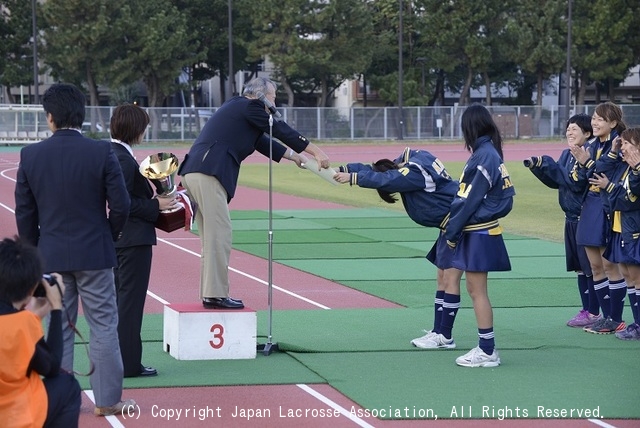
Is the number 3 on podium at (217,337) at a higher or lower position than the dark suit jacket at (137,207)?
lower

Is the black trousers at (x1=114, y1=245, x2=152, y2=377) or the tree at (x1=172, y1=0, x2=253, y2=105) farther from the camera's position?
the tree at (x1=172, y1=0, x2=253, y2=105)

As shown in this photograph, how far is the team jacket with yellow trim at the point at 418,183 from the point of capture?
28.2 feet

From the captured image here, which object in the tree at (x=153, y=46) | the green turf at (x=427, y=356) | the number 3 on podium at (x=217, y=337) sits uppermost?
the tree at (x=153, y=46)

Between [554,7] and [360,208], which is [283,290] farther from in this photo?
[554,7]

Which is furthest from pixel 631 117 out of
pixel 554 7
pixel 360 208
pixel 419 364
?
pixel 419 364

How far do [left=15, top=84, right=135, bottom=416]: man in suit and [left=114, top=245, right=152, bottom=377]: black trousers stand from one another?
1.06m

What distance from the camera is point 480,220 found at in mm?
8219

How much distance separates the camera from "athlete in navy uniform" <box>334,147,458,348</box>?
8.62 metres

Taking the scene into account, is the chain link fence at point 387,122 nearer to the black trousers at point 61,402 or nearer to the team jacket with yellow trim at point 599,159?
the team jacket with yellow trim at point 599,159

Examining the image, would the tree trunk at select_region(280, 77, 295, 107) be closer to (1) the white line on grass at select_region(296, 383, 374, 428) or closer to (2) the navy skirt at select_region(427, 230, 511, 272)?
(2) the navy skirt at select_region(427, 230, 511, 272)

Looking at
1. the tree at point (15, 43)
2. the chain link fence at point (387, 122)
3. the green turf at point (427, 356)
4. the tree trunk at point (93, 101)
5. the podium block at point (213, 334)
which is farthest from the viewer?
the tree at point (15, 43)

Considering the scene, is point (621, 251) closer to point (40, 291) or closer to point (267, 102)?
point (267, 102)

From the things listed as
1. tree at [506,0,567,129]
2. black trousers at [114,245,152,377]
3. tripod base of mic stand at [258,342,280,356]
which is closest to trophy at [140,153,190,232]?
black trousers at [114,245,152,377]

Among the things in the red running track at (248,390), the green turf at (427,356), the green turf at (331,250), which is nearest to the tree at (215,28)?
the red running track at (248,390)
